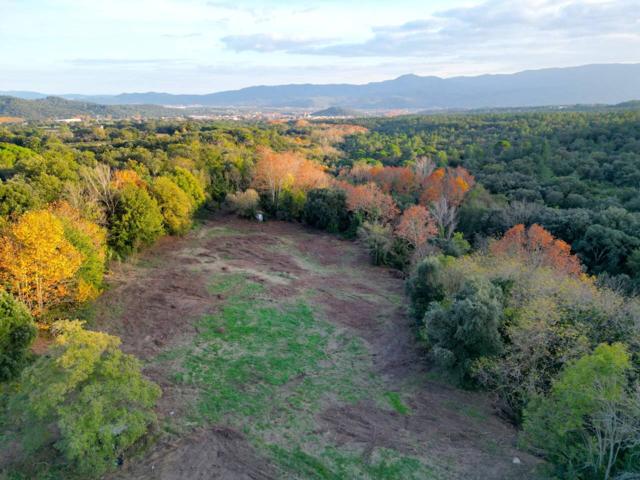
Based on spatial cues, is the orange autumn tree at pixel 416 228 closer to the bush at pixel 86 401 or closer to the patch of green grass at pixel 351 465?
the patch of green grass at pixel 351 465

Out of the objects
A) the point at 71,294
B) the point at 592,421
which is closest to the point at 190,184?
the point at 71,294

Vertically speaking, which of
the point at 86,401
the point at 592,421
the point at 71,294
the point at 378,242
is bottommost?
the point at 71,294

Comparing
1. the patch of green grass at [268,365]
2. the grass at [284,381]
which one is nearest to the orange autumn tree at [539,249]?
the grass at [284,381]

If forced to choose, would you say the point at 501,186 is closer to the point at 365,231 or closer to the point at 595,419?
the point at 365,231

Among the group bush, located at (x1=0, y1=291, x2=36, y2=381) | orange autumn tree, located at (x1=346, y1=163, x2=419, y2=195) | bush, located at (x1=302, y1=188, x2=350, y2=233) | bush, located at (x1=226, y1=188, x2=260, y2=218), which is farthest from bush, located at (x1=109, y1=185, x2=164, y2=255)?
orange autumn tree, located at (x1=346, y1=163, x2=419, y2=195)

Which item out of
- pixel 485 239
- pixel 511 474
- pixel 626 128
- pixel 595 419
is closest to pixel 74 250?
pixel 511 474

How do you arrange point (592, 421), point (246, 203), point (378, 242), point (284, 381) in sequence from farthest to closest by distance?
point (246, 203), point (378, 242), point (284, 381), point (592, 421)

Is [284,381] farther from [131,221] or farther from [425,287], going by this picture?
[131,221]
